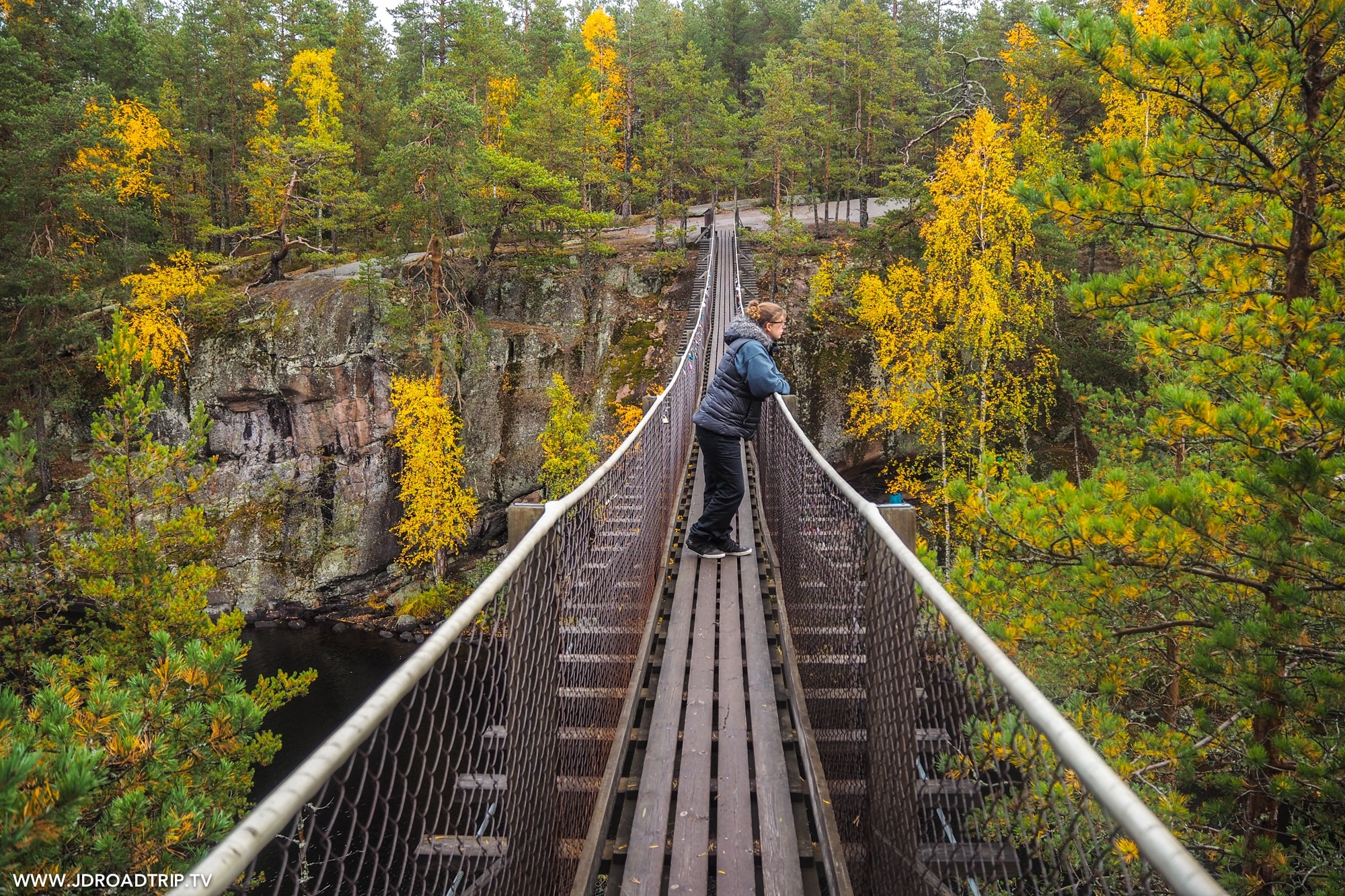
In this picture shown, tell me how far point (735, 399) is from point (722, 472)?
1.47ft

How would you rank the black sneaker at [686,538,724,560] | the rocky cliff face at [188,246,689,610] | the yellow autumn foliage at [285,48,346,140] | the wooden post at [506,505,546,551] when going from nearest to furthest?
the wooden post at [506,505,546,551] → the black sneaker at [686,538,724,560] → the rocky cliff face at [188,246,689,610] → the yellow autumn foliage at [285,48,346,140]

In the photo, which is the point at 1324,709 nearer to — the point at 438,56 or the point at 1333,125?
the point at 1333,125

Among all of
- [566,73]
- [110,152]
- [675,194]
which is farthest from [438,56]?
[110,152]

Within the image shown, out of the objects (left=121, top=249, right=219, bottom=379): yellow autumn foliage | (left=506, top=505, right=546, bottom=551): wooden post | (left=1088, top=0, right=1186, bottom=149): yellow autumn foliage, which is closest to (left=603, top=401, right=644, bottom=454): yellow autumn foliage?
(left=1088, top=0, right=1186, bottom=149): yellow autumn foliage

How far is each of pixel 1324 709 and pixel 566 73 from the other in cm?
2992

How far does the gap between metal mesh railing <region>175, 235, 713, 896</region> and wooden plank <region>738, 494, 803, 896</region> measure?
0.56 m

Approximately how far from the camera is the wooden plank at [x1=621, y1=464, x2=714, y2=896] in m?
2.04

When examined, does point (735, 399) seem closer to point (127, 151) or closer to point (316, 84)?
point (127, 151)

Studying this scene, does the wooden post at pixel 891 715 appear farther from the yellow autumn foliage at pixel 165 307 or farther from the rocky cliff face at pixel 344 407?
the yellow autumn foliage at pixel 165 307

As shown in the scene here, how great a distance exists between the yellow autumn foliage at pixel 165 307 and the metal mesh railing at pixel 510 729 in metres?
18.9

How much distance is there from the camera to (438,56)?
3134 centimetres

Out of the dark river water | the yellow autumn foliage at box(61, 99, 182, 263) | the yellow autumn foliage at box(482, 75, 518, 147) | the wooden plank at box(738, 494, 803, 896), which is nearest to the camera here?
the wooden plank at box(738, 494, 803, 896)

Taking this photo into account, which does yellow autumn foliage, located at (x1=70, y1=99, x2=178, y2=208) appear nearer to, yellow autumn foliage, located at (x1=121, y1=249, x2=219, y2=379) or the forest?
the forest

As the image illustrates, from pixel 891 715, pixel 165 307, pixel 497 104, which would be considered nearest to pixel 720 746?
pixel 891 715
